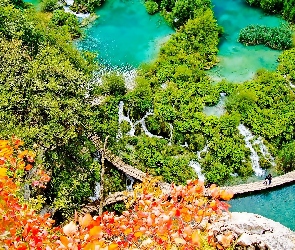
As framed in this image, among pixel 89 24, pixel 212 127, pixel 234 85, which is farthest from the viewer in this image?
pixel 89 24

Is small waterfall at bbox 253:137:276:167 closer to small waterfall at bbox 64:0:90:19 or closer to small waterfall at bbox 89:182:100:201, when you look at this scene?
small waterfall at bbox 89:182:100:201

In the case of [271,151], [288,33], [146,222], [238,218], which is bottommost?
[271,151]

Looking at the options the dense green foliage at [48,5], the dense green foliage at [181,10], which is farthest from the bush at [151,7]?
the dense green foliage at [48,5]

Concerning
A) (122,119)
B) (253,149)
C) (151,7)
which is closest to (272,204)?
(253,149)

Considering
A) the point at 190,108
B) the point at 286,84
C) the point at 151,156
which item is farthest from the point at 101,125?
the point at 286,84

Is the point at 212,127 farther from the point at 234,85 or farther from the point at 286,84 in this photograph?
the point at 286,84
